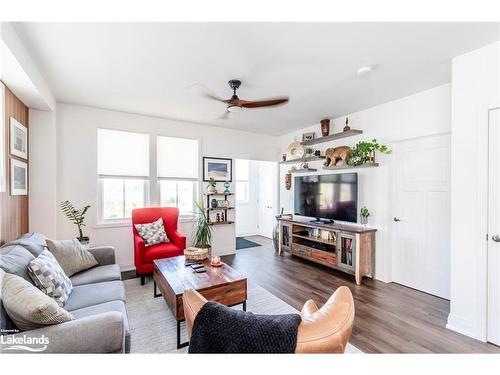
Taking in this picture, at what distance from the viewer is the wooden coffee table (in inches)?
77.2

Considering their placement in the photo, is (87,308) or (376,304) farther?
(376,304)

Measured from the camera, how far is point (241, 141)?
5082 millimetres

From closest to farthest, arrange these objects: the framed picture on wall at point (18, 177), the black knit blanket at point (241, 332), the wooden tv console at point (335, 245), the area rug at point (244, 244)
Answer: the black knit blanket at point (241, 332) → the framed picture on wall at point (18, 177) → the wooden tv console at point (335, 245) → the area rug at point (244, 244)

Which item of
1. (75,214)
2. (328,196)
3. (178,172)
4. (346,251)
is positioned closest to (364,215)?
(346,251)

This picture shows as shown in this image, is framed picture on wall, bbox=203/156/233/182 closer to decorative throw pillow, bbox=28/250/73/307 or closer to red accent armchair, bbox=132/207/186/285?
red accent armchair, bbox=132/207/186/285

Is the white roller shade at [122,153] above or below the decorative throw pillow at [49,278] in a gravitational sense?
above

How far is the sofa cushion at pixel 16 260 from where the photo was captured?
154 centimetres

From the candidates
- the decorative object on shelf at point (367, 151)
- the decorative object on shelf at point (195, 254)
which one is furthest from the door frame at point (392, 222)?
the decorative object on shelf at point (195, 254)

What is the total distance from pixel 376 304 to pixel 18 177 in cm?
433

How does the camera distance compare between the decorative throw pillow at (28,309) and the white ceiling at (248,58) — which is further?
the white ceiling at (248,58)

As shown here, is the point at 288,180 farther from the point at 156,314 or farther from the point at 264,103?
the point at 156,314

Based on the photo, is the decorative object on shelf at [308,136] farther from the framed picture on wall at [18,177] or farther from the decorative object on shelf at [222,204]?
the framed picture on wall at [18,177]

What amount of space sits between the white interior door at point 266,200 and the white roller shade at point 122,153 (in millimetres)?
3139

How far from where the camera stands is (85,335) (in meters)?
1.21
